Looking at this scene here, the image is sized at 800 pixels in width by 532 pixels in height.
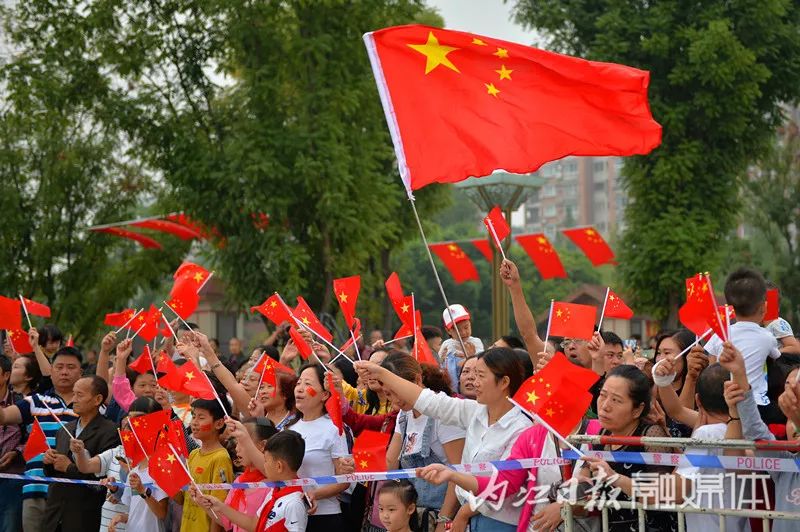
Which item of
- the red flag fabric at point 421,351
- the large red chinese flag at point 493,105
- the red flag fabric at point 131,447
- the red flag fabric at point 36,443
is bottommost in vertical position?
the red flag fabric at point 36,443

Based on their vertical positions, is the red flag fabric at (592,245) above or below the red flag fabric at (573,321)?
above

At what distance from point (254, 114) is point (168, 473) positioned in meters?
14.7

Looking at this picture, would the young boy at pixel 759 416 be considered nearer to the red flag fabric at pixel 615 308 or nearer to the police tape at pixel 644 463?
the police tape at pixel 644 463

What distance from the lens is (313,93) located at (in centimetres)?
2017

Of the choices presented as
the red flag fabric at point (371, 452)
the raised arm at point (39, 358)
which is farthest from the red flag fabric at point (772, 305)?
the raised arm at point (39, 358)

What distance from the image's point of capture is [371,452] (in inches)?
259

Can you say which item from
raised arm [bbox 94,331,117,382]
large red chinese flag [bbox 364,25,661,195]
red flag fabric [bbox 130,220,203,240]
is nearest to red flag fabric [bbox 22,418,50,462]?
raised arm [bbox 94,331,117,382]

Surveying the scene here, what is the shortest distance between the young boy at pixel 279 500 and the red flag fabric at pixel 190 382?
2.99 feet

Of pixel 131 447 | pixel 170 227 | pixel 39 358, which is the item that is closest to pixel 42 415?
pixel 39 358

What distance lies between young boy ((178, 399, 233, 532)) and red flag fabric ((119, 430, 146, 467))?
34cm

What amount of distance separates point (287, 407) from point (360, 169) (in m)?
13.1

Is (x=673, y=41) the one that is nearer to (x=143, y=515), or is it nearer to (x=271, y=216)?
(x=271, y=216)

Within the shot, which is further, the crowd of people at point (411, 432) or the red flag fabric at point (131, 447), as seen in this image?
the red flag fabric at point (131, 447)

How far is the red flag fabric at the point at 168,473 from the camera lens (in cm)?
716
